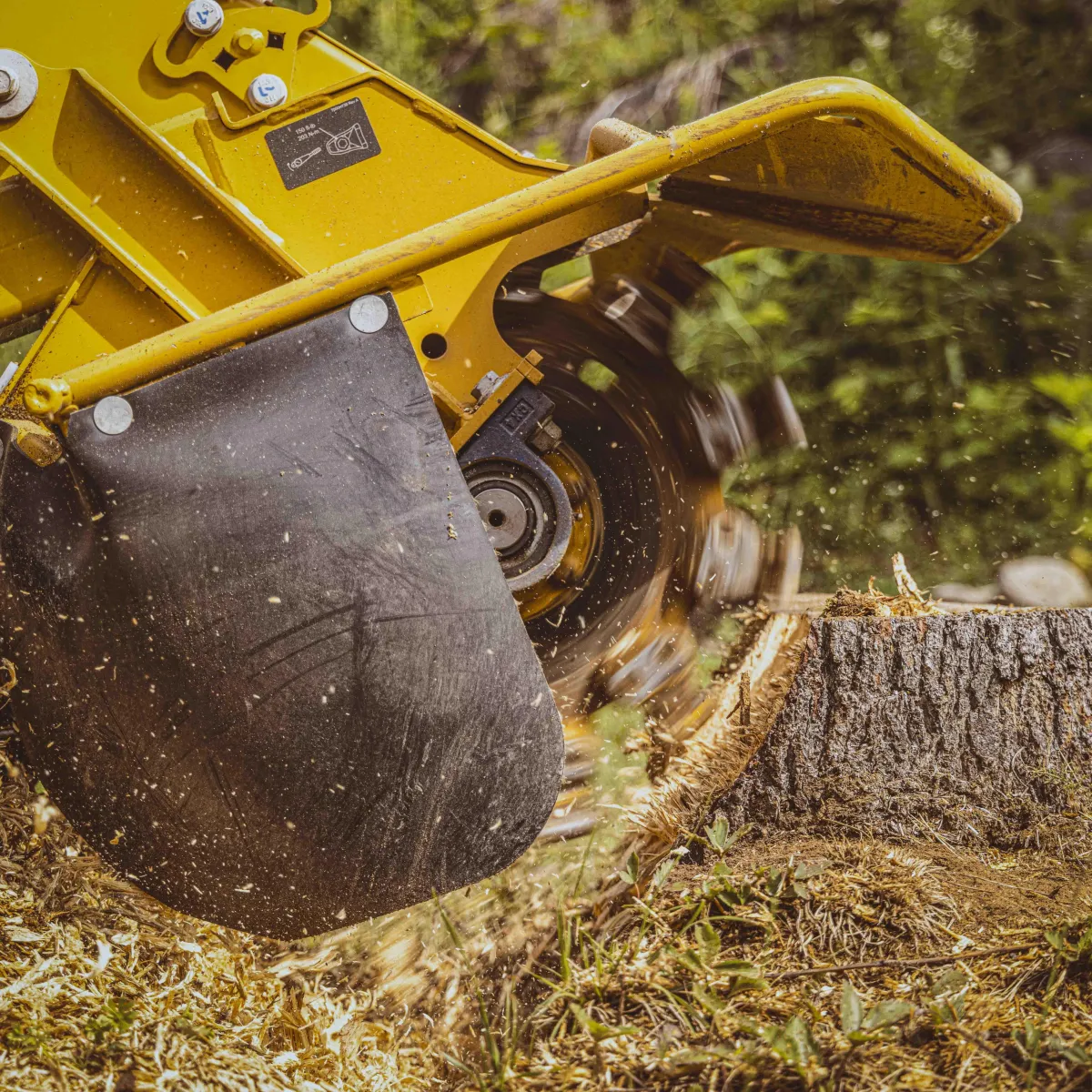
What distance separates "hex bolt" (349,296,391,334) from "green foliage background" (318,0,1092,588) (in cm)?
170

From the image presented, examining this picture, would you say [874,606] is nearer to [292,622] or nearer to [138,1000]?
[292,622]

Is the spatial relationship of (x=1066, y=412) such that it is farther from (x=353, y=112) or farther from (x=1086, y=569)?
(x=353, y=112)

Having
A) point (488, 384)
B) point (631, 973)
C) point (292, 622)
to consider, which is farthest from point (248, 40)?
point (631, 973)

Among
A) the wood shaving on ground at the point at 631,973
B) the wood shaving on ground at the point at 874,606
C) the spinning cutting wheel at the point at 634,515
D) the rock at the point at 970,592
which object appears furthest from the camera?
the rock at the point at 970,592

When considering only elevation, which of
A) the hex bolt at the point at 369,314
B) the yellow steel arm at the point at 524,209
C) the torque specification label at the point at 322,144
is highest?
the torque specification label at the point at 322,144

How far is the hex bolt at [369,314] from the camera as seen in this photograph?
6.15ft

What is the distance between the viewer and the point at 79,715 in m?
1.92

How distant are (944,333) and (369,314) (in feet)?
8.66

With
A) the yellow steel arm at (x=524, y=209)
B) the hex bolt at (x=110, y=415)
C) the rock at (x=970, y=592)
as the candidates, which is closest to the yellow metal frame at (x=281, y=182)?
the yellow steel arm at (x=524, y=209)

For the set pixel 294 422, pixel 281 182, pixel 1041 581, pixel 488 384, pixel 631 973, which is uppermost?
pixel 281 182

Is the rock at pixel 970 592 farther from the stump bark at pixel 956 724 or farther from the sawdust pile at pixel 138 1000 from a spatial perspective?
the sawdust pile at pixel 138 1000

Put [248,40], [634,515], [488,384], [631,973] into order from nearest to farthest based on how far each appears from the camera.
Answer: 1. [631,973]
2. [248,40]
3. [488,384]
4. [634,515]

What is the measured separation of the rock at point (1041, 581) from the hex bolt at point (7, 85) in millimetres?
3593

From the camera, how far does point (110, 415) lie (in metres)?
1.82
